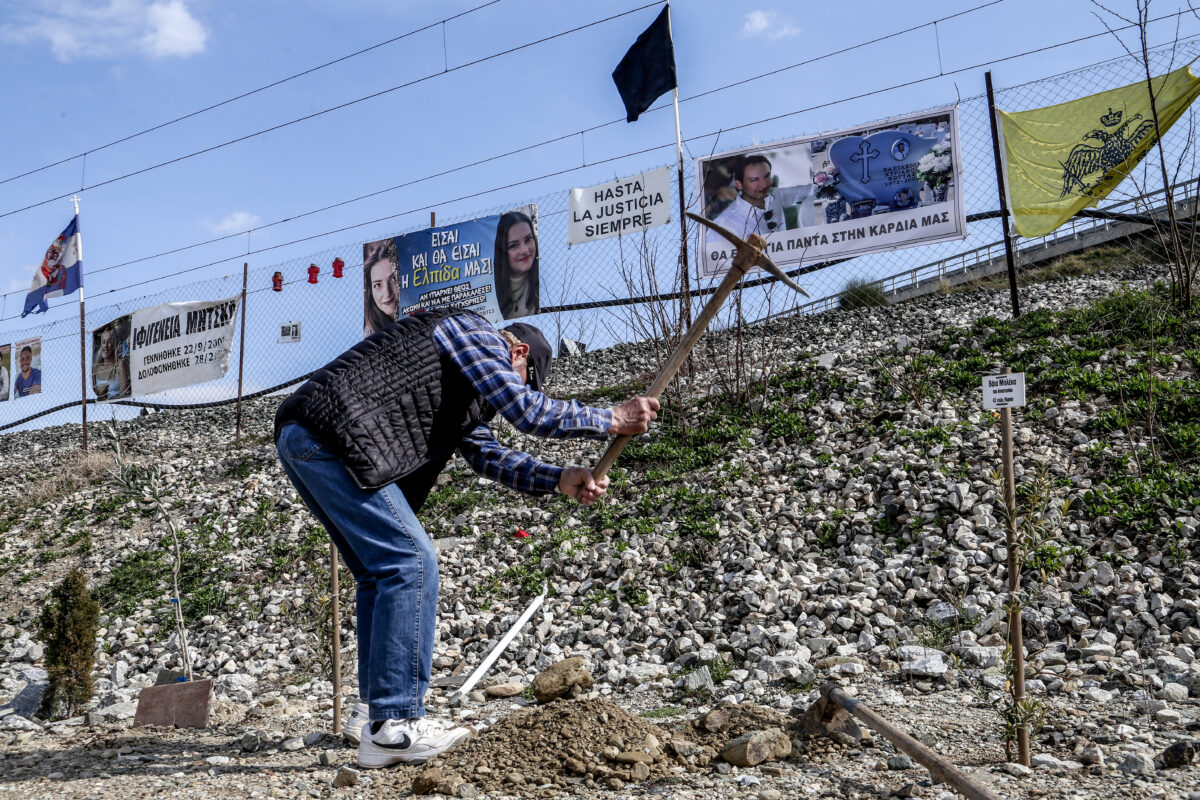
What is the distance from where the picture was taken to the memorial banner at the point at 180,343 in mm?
10852

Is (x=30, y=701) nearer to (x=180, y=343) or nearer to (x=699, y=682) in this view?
(x=699, y=682)

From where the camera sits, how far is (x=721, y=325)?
333 inches

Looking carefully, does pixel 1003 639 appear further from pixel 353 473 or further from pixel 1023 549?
pixel 353 473

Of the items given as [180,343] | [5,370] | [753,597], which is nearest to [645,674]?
[753,597]

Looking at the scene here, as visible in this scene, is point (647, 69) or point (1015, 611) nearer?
point (1015, 611)

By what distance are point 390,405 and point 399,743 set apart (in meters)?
1.09

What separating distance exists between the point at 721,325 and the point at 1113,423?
3607 mm

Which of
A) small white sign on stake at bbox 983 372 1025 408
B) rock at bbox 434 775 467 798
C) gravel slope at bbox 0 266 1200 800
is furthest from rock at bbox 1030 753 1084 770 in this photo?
rock at bbox 434 775 467 798

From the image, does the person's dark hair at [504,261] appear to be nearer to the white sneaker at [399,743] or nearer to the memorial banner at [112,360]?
the memorial banner at [112,360]

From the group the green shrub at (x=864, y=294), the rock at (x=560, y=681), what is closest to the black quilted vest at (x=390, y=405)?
Result: the rock at (x=560, y=681)

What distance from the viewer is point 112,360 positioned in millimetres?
11977

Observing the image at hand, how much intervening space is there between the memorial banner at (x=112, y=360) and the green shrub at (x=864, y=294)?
9.52 meters

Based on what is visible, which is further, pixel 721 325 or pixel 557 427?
pixel 721 325

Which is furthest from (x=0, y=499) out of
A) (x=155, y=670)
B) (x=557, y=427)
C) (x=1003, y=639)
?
(x=1003, y=639)
